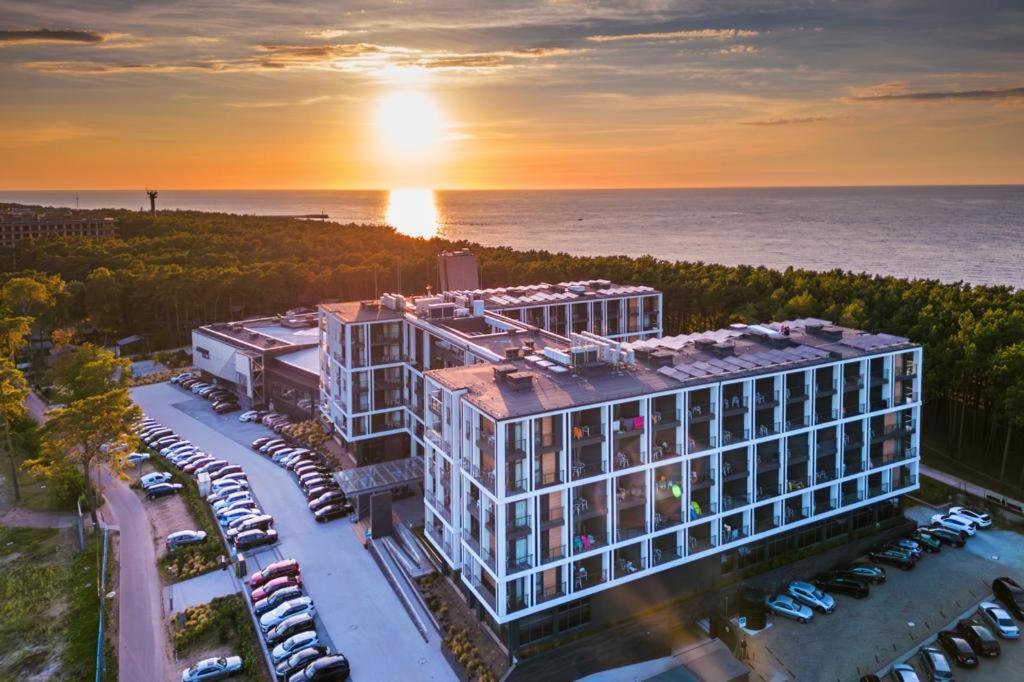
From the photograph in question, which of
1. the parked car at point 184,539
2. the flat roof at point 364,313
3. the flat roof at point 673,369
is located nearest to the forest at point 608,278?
the flat roof at point 673,369

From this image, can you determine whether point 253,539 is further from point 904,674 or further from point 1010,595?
point 1010,595

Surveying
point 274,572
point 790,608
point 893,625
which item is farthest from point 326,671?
point 893,625

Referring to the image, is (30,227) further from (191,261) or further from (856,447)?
(856,447)

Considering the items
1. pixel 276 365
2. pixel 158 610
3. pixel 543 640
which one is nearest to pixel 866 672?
pixel 543 640

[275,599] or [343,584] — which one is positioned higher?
[275,599]

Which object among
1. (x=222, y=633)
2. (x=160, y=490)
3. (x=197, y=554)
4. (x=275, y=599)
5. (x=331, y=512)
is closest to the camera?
(x=222, y=633)

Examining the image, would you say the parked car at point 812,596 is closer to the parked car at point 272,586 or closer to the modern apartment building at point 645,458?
the modern apartment building at point 645,458
